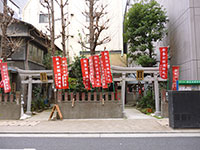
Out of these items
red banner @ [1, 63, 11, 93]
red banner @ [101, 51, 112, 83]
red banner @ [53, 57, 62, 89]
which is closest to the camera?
red banner @ [101, 51, 112, 83]

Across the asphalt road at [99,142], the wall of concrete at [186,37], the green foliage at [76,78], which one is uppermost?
the wall of concrete at [186,37]

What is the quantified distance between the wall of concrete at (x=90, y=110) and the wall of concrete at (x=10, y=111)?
265 centimetres

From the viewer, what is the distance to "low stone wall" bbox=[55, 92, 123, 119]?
11109 millimetres

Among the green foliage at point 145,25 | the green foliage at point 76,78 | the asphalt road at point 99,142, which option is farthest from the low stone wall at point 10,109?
the green foliage at point 145,25

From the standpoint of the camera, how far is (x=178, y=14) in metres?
13.8

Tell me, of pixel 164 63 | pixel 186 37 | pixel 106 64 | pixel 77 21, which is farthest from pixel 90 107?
pixel 77 21

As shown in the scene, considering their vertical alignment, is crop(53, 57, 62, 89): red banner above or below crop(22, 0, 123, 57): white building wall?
below

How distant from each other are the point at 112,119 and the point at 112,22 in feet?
52.5

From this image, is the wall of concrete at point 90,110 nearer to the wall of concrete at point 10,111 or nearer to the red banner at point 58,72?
the red banner at point 58,72

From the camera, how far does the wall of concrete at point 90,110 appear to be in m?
11.1

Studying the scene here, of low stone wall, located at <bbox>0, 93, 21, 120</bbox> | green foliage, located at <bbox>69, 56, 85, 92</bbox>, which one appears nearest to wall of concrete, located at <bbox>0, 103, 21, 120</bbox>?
low stone wall, located at <bbox>0, 93, 21, 120</bbox>

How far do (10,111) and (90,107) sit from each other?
4883mm

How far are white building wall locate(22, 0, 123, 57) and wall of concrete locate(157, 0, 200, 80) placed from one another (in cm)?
969

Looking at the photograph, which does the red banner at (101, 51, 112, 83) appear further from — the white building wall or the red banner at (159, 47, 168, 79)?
the white building wall
